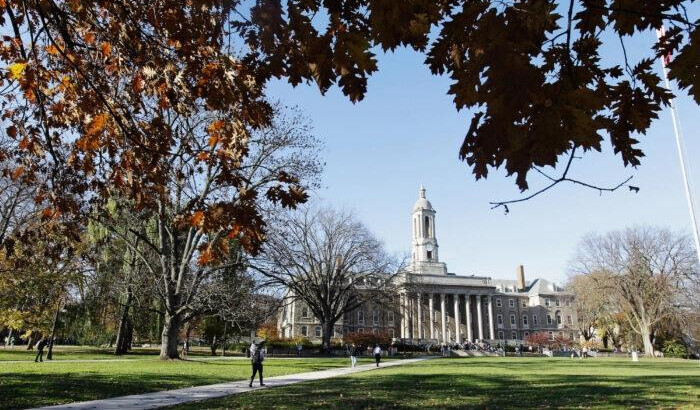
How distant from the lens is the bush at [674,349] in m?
60.8

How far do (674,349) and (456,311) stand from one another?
48637mm

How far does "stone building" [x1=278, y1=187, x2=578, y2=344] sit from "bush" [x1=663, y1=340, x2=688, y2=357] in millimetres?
35560

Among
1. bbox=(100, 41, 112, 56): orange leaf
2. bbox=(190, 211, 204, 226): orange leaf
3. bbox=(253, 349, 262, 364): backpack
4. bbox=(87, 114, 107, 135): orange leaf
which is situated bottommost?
bbox=(253, 349, 262, 364): backpack

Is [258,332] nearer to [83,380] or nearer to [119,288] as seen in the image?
[119,288]

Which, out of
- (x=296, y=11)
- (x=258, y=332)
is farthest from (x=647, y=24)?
(x=258, y=332)

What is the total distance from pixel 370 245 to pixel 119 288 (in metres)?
22.1

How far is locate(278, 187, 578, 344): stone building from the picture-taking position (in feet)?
337

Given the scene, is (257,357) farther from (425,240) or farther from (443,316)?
(425,240)

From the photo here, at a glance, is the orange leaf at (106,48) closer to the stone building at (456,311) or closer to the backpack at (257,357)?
the backpack at (257,357)

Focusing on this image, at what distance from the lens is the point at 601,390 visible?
48.4 ft

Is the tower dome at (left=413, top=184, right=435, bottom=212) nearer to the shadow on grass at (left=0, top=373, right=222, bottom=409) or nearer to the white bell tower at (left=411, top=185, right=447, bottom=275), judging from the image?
the white bell tower at (left=411, top=185, right=447, bottom=275)

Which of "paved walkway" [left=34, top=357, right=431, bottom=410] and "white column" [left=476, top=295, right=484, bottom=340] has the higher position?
"white column" [left=476, top=295, right=484, bottom=340]

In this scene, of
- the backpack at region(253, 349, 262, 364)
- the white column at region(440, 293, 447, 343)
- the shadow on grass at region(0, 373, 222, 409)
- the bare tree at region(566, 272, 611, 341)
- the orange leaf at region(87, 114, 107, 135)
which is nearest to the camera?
the orange leaf at region(87, 114, 107, 135)

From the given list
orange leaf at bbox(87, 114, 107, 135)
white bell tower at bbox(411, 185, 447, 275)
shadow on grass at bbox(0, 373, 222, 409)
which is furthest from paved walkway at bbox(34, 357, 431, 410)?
white bell tower at bbox(411, 185, 447, 275)
